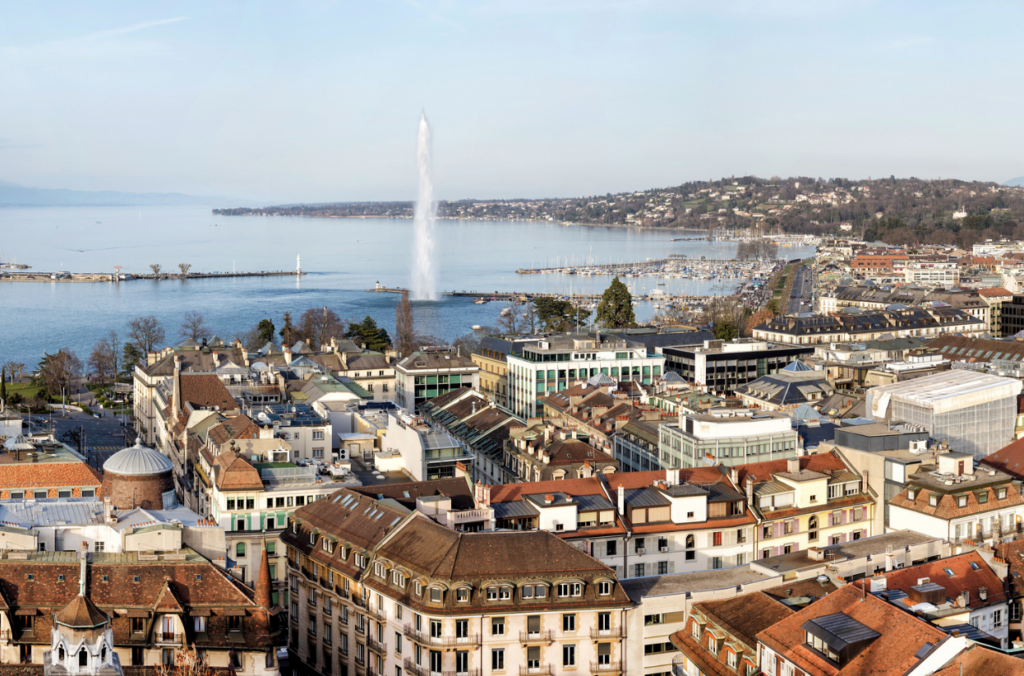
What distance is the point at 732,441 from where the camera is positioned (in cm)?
3431

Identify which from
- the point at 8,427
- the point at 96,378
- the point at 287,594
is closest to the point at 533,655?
the point at 287,594

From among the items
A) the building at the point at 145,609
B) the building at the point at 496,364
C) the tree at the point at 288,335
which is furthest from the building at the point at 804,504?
the tree at the point at 288,335

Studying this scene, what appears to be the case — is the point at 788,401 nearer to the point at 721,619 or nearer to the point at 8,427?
the point at 721,619

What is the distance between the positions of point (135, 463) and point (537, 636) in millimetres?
13444

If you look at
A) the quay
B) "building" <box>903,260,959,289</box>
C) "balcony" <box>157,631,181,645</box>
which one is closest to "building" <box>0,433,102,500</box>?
"balcony" <box>157,631,181,645</box>

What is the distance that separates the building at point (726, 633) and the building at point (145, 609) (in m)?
7.92

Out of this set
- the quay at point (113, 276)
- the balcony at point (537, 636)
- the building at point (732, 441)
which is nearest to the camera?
the balcony at point (537, 636)

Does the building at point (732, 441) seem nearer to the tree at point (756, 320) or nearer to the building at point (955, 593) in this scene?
the building at point (955, 593)

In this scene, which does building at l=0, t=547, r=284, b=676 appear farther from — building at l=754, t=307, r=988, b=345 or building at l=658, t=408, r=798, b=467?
building at l=754, t=307, r=988, b=345

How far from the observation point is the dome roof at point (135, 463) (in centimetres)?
3114

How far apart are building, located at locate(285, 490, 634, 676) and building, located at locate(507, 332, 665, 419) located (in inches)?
1190

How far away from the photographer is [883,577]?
2134 cm

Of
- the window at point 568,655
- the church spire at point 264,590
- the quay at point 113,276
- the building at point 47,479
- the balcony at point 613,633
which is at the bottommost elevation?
the quay at point 113,276

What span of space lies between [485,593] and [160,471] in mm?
12460
